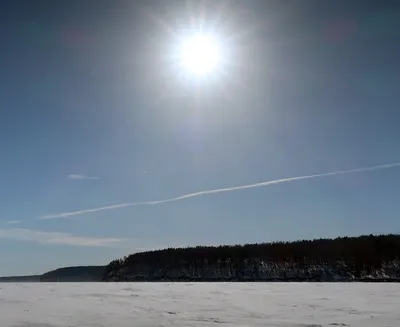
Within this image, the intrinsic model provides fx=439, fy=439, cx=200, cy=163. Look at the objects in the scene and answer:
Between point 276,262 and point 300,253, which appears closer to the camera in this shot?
point 300,253

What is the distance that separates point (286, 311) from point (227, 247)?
93.4 meters

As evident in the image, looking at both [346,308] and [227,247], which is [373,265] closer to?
[227,247]

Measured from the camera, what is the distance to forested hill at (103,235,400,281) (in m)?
85.1

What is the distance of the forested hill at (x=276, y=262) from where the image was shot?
279 ft

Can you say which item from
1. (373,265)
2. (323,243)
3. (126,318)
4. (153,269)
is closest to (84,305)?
(126,318)

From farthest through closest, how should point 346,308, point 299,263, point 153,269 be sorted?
point 153,269 → point 299,263 → point 346,308

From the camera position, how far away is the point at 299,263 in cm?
9412

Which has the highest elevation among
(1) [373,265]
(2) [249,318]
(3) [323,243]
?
(3) [323,243]

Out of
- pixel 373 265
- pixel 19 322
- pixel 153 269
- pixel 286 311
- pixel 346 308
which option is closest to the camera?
pixel 19 322

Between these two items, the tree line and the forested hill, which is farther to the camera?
the tree line

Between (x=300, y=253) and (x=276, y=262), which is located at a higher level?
(x=300, y=253)

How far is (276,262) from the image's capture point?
97.6 meters

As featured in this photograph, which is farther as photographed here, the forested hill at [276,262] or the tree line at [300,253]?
the tree line at [300,253]

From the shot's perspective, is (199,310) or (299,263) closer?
(199,310)
